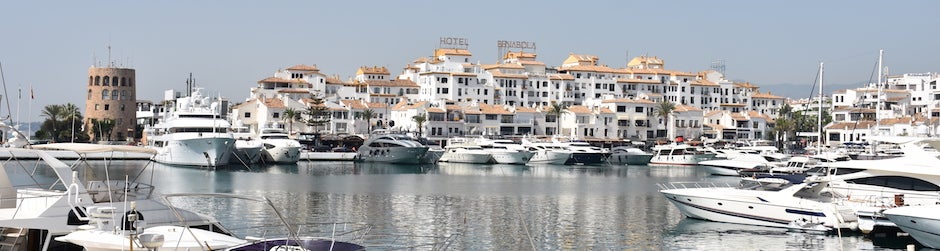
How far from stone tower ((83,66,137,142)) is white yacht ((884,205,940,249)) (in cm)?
9349

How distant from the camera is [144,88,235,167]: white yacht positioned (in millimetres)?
74250

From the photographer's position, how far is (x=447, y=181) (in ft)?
205

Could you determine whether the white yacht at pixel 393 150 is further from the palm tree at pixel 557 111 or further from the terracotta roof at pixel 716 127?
the terracotta roof at pixel 716 127

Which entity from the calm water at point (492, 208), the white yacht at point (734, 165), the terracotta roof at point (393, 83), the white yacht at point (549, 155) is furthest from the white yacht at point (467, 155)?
the terracotta roof at point (393, 83)

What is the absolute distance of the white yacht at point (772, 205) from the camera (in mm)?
32844

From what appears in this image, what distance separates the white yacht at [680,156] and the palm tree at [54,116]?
57.3 m

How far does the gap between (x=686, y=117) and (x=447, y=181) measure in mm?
70093

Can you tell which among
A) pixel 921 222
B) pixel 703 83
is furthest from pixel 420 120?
pixel 921 222

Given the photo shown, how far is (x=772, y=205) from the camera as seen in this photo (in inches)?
1331

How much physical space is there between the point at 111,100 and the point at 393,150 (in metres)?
39.0

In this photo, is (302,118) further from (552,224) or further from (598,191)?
(552,224)

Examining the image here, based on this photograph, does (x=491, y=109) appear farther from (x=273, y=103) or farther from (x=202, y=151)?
(x=202, y=151)

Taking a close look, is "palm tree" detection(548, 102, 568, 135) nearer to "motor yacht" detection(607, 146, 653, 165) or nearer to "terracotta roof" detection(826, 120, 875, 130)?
"motor yacht" detection(607, 146, 653, 165)

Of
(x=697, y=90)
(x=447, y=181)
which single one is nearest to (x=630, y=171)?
(x=447, y=181)
